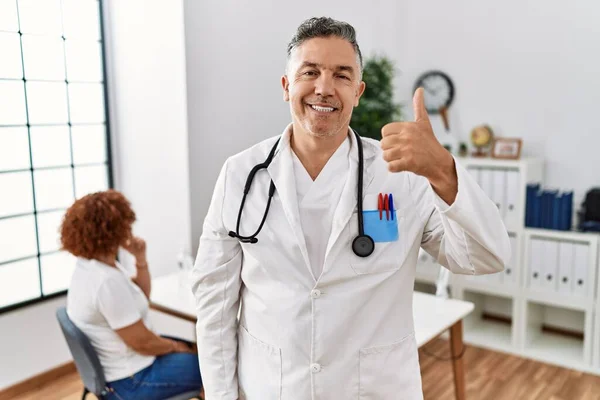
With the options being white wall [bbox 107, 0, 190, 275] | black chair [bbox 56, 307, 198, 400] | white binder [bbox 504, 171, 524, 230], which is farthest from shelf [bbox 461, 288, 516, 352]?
black chair [bbox 56, 307, 198, 400]

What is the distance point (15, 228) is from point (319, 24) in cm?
271

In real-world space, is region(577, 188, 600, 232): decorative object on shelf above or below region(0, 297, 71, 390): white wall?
above

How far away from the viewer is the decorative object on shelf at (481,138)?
4.24 metres

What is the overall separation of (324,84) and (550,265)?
9.89 feet

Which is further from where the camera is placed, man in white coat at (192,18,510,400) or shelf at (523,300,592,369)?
shelf at (523,300,592,369)

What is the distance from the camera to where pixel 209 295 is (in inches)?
62.0

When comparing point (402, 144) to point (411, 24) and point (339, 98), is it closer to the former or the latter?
point (339, 98)

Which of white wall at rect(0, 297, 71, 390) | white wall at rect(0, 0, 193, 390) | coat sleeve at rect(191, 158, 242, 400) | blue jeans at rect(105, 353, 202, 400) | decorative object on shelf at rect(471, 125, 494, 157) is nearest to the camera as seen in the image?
coat sleeve at rect(191, 158, 242, 400)

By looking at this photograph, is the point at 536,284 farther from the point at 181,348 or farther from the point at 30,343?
the point at 30,343

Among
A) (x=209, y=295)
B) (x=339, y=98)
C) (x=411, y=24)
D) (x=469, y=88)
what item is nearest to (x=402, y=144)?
(x=339, y=98)

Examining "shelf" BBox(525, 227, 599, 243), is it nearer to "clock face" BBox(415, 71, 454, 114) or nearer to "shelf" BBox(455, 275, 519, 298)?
"shelf" BBox(455, 275, 519, 298)

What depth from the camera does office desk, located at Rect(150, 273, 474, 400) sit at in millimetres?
2611

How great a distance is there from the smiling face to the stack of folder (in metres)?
2.80

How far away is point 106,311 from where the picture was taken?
87.8 inches
